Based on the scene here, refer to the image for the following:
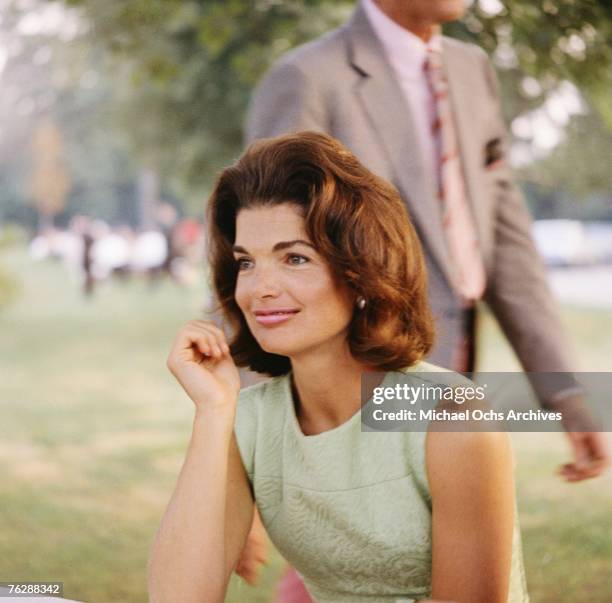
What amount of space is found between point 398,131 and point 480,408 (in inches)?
29.5

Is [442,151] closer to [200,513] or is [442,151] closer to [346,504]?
[346,504]

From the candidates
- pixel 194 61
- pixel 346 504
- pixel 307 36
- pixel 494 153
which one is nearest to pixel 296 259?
pixel 346 504

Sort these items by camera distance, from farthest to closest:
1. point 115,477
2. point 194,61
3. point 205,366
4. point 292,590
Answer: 1. point 194,61
2. point 115,477
3. point 292,590
4. point 205,366

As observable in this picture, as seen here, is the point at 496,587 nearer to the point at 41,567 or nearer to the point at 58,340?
the point at 41,567

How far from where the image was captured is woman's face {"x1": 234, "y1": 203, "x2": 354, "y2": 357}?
1675mm

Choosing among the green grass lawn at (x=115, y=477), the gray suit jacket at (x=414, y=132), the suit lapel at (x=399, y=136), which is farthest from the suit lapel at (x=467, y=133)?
the green grass lawn at (x=115, y=477)

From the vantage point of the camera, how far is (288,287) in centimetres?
167

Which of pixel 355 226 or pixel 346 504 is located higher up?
pixel 355 226

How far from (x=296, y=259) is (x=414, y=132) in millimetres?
609

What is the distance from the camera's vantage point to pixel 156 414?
8.05 meters

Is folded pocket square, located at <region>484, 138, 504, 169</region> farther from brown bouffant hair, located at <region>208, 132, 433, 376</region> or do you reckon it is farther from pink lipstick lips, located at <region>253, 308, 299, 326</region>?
pink lipstick lips, located at <region>253, 308, 299, 326</region>

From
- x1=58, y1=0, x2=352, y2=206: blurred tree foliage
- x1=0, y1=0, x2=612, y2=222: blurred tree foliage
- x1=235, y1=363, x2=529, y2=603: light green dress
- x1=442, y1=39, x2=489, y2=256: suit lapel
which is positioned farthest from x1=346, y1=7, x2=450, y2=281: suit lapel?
x1=58, y1=0, x2=352, y2=206: blurred tree foliage

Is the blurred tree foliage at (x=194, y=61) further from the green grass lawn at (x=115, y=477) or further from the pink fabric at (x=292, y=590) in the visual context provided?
the pink fabric at (x=292, y=590)

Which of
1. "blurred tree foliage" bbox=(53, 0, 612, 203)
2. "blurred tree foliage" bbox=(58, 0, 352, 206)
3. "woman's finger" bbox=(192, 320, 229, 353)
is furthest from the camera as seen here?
"blurred tree foliage" bbox=(58, 0, 352, 206)
